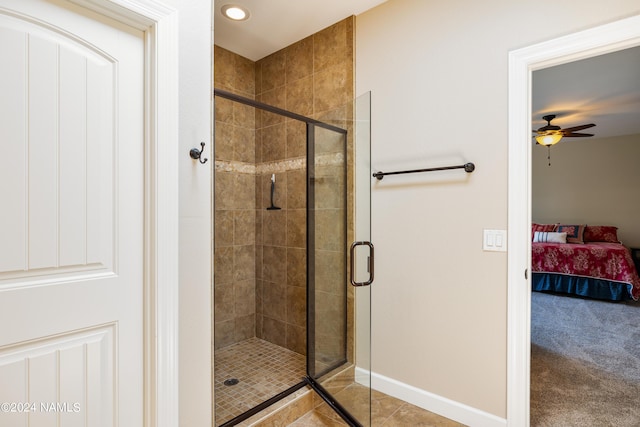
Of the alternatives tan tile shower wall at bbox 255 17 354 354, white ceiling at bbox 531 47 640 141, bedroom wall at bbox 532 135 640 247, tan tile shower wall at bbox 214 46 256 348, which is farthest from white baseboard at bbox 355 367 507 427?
bedroom wall at bbox 532 135 640 247

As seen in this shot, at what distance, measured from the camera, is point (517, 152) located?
5.85 feet

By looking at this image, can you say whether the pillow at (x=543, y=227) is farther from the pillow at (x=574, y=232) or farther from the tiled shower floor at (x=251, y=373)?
the tiled shower floor at (x=251, y=373)

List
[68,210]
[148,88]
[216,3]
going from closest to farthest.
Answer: [68,210], [148,88], [216,3]

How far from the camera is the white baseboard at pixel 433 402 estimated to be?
1.89 meters

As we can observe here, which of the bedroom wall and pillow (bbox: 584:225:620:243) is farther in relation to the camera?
the bedroom wall

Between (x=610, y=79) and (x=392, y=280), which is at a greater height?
(x=610, y=79)

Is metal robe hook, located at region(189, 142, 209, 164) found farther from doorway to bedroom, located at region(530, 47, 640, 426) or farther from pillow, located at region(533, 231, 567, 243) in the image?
pillow, located at region(533, 231, 567, 243)

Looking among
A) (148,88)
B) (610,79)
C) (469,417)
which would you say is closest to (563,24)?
(148,88)

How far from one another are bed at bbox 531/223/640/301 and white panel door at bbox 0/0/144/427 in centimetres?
588

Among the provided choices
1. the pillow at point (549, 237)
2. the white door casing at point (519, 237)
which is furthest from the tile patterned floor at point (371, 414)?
the pillow at point (549, 237)

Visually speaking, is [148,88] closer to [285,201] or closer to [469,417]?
[285,201]

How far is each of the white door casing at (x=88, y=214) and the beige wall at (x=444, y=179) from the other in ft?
4.86

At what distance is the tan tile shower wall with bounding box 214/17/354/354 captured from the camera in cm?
275

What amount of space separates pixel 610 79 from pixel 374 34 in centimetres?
291
